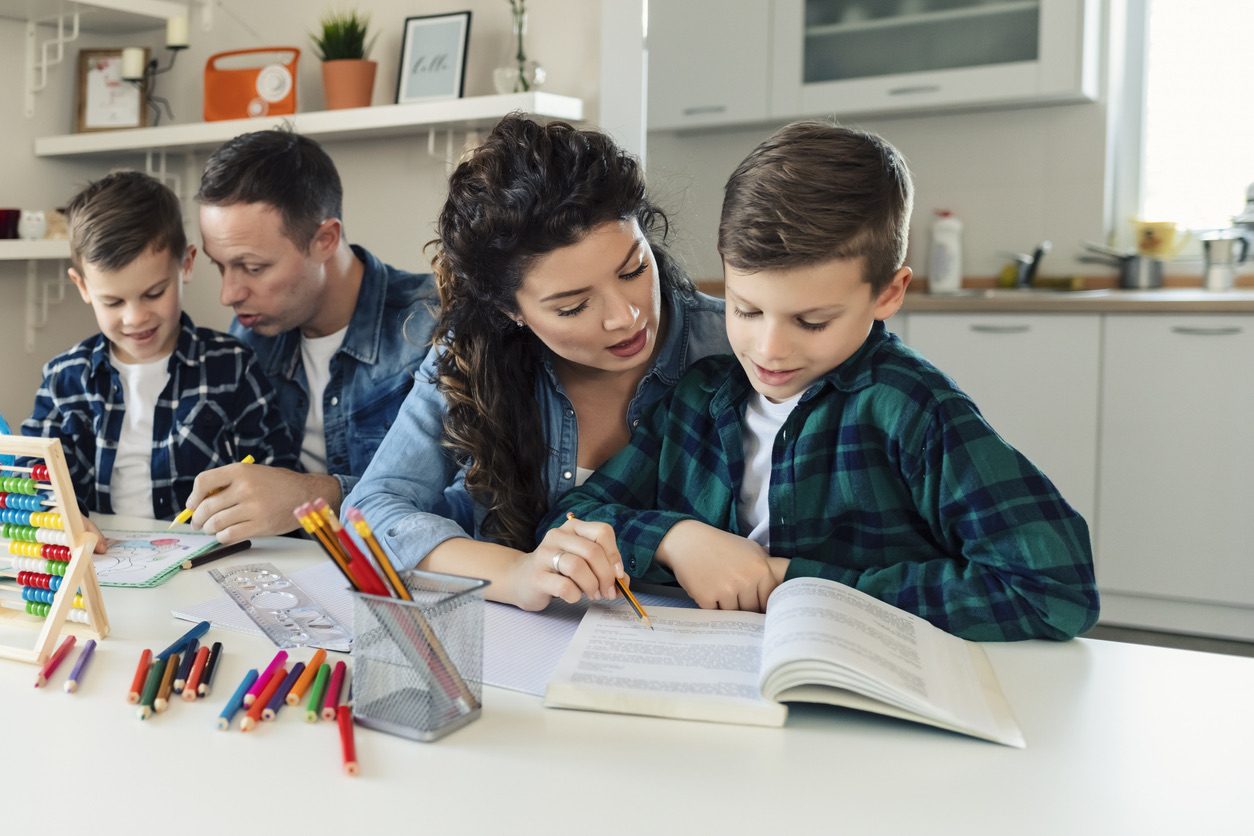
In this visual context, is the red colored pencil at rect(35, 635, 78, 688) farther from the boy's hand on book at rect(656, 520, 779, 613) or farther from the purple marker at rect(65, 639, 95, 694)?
the boy's hand on book at rect(656, 520, 779, 613)

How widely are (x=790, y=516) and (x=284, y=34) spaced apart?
9.66ft

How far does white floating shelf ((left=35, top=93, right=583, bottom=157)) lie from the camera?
2857 mm

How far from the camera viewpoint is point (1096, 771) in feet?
2.53

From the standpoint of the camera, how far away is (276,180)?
1950 millimetres

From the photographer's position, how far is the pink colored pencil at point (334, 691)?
852 mm

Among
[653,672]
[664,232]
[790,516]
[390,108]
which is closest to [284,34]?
[390,108]

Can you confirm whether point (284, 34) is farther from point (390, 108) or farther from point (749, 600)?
point (749, 600)

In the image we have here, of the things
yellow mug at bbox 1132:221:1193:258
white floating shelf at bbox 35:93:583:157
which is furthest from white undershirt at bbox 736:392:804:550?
yellow mug at bbox 1132:221:1193:258

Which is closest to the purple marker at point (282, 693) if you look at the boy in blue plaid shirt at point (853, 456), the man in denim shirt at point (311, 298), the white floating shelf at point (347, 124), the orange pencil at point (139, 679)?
the orange pencil at point (139, 679)

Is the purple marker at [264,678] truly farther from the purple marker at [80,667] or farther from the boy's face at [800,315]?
the boy's face at [800,315]

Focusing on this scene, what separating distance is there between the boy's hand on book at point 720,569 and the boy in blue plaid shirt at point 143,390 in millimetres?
917

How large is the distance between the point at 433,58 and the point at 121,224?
1595 millimetres

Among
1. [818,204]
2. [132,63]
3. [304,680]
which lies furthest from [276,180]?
[132,63]

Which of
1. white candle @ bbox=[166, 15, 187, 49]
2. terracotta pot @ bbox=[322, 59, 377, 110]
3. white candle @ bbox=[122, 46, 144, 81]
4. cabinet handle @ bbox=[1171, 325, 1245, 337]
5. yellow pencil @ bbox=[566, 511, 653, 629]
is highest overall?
white candle @ bbox=[166, 15, 187, 49]
